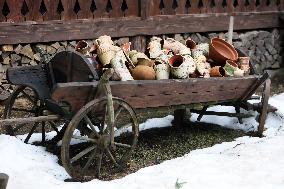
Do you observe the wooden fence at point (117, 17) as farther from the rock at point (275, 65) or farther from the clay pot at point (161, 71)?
the clay pot at point (161, 71)

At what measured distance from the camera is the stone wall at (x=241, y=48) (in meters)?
7.21

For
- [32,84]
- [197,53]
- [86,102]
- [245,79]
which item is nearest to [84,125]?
[86,102]

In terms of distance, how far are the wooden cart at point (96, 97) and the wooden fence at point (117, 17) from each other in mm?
1978

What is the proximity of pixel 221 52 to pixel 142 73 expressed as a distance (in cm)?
127

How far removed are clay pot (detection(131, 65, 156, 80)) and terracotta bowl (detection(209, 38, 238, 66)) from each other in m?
1.04

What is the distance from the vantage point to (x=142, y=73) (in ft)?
16.5

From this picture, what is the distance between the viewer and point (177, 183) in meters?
4.27

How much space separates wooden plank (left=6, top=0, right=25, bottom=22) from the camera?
699 centimetres

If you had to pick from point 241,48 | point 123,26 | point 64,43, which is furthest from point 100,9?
point 241,48

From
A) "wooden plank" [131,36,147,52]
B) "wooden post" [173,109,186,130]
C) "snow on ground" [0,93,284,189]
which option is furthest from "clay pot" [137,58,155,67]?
"wooden plank" [131,36,147,52]

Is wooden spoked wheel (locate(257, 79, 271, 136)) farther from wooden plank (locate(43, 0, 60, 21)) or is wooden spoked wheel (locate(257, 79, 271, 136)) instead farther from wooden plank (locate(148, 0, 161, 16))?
wooden plank (locate(43, 0, 60, 21))

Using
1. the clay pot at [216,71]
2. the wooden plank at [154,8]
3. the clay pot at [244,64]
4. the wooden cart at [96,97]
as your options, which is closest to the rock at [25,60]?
the wooden cart at [96,97]

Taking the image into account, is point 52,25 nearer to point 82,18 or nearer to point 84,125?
point 82,18

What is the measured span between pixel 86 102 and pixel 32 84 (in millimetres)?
747
